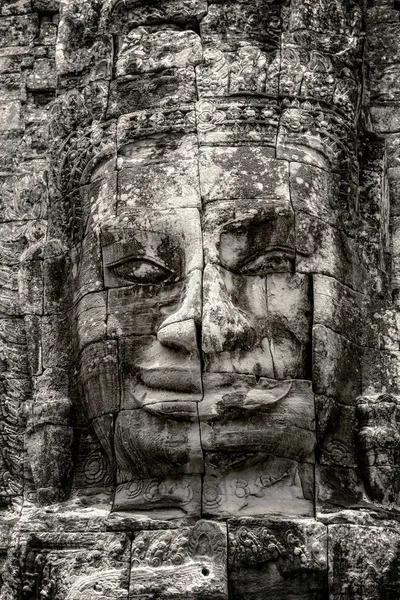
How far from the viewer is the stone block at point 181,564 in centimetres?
1218

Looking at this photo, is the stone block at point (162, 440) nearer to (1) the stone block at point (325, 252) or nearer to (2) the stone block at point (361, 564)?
(2) the stone block at point (361, 564)

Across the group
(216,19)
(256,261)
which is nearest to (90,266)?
(256,261)

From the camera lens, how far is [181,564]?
12.3 metres

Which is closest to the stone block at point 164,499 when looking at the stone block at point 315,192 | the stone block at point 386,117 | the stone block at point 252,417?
the stone block at point 252,417

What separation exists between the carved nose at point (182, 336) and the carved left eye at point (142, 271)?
0.44 meters

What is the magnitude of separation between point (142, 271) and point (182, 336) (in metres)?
0.66

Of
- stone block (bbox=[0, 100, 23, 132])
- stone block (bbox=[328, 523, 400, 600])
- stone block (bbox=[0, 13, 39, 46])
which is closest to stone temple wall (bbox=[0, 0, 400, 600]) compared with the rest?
stone block (bbox=[328, 523, 400, 600])

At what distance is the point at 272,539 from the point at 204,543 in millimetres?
445

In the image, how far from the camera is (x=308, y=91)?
43.9 ft

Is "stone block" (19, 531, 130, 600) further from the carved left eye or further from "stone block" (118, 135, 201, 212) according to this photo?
"stone block" (118, 135, 201, 212)

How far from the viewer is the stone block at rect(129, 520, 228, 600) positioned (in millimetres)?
12180

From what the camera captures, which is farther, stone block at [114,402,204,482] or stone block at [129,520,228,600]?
stone block at [114,402,204,482]

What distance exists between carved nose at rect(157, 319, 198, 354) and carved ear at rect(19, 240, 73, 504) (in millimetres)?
980

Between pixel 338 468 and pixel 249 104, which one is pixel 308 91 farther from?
pixel 338 468
